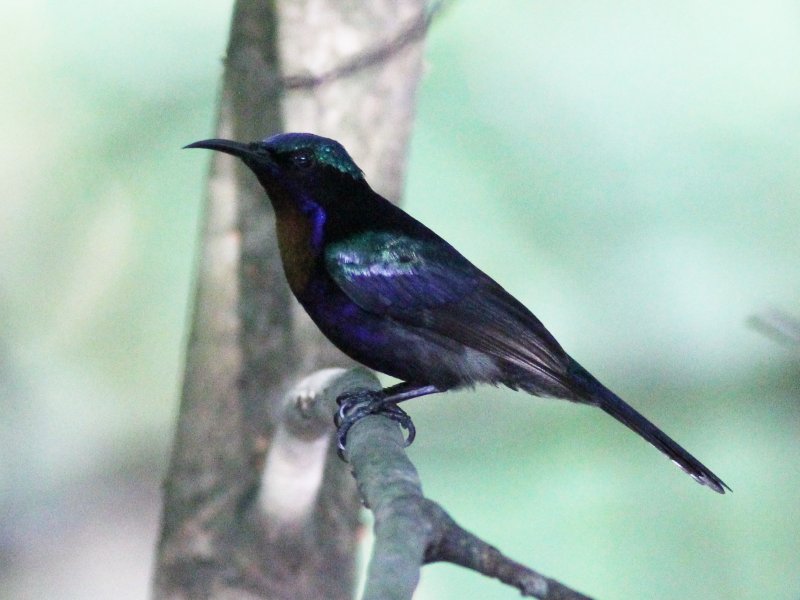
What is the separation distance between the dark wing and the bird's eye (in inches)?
6.5

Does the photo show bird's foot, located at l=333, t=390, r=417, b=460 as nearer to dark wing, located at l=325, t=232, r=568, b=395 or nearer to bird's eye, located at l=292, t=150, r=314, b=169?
dark wing, located at l=325, t=232, r=568, b=395

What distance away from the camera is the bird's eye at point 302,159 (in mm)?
1916

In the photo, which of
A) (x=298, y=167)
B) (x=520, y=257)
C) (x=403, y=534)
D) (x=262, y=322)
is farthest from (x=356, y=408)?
(x=520, y=257)

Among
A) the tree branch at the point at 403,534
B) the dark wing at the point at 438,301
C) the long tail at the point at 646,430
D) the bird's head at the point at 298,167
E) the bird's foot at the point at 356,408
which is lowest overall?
the tree branch at the point at 403,534

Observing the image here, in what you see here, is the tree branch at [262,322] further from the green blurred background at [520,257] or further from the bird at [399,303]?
the bird at [399,303]

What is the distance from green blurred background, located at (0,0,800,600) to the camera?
8.84 feet

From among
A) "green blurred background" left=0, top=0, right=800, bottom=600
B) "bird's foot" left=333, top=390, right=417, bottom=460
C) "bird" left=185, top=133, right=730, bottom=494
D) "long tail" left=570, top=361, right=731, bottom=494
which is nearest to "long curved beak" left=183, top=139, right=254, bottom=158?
"bird" left=185, top=133, right=730, bottom=494

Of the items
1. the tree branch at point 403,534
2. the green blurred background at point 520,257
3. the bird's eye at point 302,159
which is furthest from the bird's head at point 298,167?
the green blurred background at point 520,257

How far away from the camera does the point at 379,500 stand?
3.62 feet

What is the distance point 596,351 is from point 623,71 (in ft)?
2.50

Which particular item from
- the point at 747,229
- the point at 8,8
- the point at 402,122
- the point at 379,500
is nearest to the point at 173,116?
the point at 8,8

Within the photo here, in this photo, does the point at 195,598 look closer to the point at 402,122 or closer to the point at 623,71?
the point at 402,122

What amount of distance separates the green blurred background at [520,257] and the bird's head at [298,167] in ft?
2.66

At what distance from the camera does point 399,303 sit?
73.8 inches
